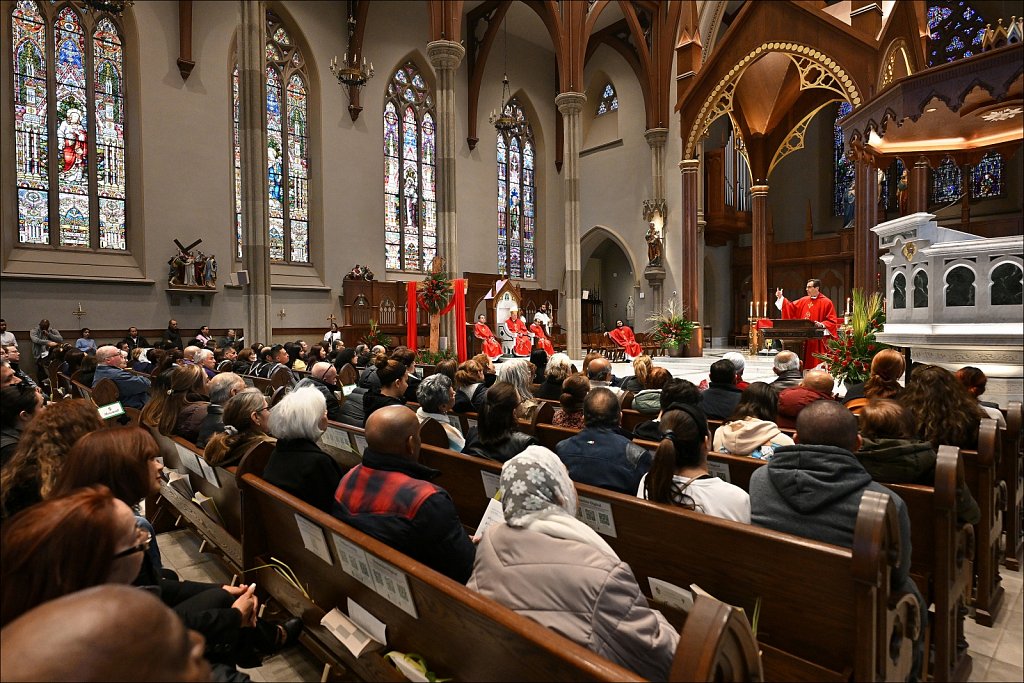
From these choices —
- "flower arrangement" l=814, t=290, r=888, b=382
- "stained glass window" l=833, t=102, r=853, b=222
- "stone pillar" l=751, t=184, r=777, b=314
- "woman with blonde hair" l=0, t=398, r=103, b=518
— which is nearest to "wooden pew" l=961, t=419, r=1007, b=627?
"woman with blonde hair" l=0, t=398, r=103, b=518

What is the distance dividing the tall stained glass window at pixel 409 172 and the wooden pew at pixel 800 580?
1692 cm

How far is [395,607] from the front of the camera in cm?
182

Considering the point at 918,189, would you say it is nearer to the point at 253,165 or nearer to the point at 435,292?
the point at 435,292

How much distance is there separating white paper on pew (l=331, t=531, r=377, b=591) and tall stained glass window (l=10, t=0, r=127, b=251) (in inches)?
564

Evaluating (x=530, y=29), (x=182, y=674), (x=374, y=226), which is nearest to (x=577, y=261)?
Answer: (x=374, y=226)

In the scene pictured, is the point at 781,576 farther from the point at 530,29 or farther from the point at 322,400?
the point at 530,29

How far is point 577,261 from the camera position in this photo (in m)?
15.9

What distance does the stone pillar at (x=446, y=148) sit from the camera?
42.2 feet

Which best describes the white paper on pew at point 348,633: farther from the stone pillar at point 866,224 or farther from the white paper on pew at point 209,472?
the stone pillar at point 866,224

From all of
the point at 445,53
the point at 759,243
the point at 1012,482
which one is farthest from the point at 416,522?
the point at 759,243

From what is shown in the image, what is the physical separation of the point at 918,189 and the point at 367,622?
13.2 m

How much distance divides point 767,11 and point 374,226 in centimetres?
1113

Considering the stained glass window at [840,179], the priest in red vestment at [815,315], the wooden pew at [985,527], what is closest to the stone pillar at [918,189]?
the priest in red vestment at [815,315]

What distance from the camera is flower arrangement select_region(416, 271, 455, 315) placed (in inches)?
484
